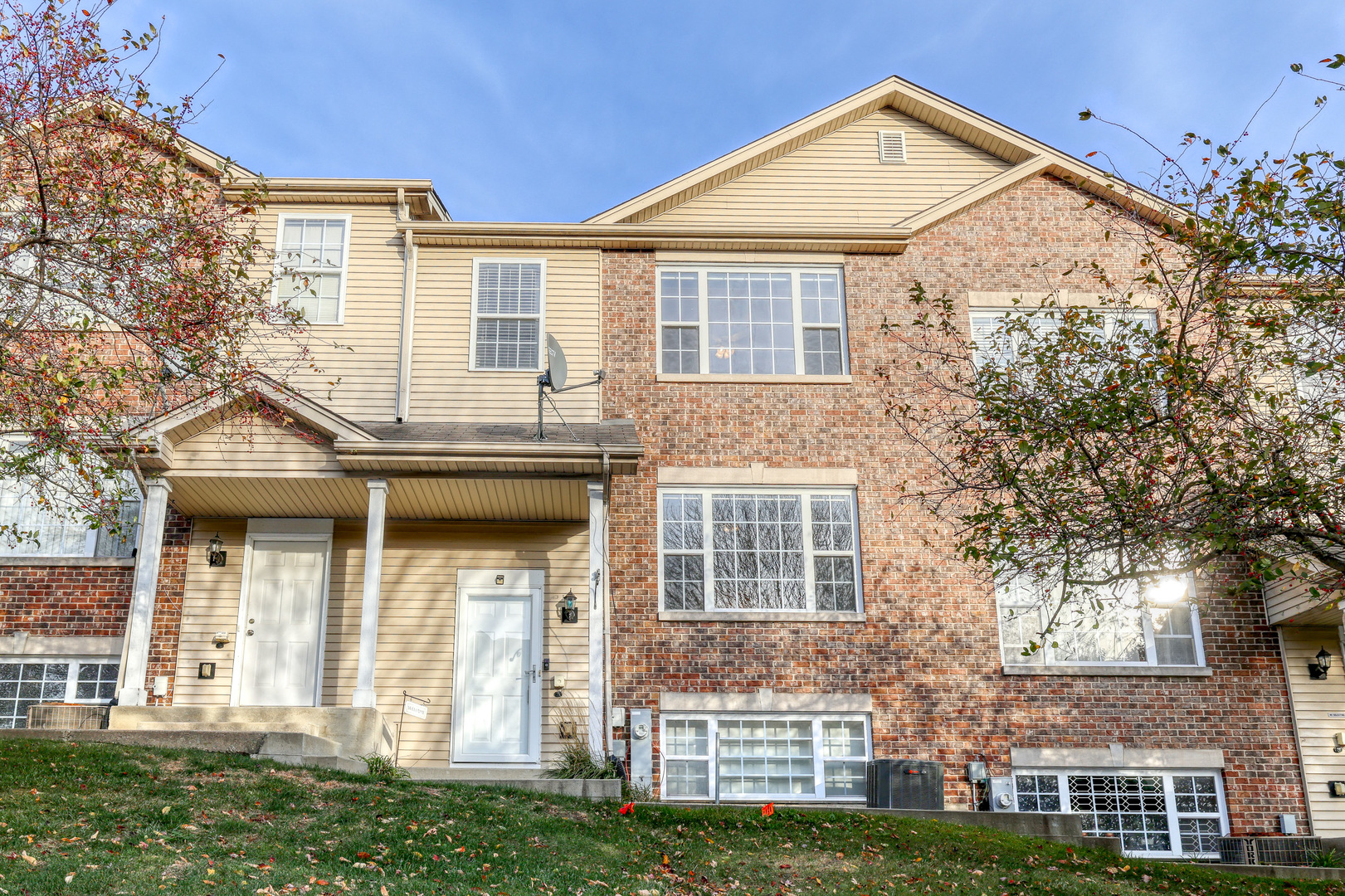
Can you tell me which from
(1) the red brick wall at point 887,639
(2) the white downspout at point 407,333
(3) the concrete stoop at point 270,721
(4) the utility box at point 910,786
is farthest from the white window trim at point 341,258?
(4) the utility box at point 910,786

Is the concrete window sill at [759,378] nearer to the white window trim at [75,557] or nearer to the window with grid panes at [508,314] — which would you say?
the window with grid panes at [508,314]

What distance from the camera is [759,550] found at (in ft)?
43.8

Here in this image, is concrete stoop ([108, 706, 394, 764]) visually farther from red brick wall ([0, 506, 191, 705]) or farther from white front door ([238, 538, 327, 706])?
red brick wall ([0, 506, 191, 705])

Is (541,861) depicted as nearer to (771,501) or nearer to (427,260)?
(771,501)

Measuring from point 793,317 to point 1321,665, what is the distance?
24.1 ft

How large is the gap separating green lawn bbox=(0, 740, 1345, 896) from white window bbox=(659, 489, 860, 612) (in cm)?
315

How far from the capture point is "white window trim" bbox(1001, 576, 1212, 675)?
12.9 meters

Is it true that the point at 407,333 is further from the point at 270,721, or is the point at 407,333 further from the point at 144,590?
the point at 270,721

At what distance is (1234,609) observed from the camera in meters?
13.3

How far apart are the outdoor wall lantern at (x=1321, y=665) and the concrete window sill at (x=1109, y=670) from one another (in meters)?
1.15

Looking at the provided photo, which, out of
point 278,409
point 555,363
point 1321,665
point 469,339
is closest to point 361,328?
point 469,339

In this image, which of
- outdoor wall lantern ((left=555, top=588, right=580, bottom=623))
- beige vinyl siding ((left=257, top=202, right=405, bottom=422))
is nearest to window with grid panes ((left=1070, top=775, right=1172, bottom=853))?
outdoor wall lantern ((left=555, top=588, right=580, bottom=623))

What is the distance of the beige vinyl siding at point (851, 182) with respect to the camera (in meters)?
15.0

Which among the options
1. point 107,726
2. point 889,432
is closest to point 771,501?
point 889,432
